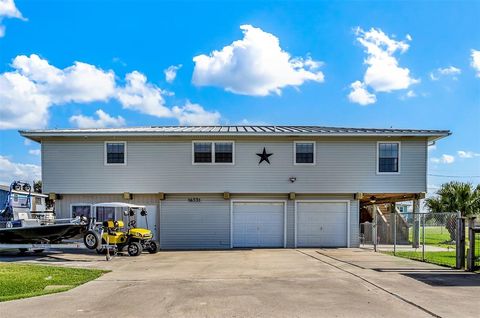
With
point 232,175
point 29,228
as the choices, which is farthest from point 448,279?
point 29,228

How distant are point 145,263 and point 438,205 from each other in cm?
2014

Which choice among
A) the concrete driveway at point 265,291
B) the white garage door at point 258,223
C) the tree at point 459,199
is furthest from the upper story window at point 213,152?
the tree at point 459,199

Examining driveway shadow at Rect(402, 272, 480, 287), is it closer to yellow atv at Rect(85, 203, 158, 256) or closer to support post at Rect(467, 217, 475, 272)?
support post at Rect(467, 217, 475, 272)

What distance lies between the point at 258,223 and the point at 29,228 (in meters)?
9.99

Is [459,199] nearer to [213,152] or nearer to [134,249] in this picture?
[213,152]

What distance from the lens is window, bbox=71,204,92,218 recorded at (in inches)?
834

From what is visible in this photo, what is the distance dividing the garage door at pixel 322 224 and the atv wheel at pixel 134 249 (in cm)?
792

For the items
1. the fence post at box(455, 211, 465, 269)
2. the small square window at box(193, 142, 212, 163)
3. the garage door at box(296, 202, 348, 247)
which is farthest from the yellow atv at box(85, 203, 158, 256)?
the fence post at box(455, 211, 465, 269)

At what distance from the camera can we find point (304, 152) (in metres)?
21.7

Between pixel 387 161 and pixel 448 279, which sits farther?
pixel 387 161

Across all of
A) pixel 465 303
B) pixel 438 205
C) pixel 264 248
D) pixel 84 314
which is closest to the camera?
pixel 84 314

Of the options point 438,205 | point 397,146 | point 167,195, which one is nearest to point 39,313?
point 167,195

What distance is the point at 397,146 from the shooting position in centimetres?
2194

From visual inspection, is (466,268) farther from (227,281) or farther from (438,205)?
(438,205)
